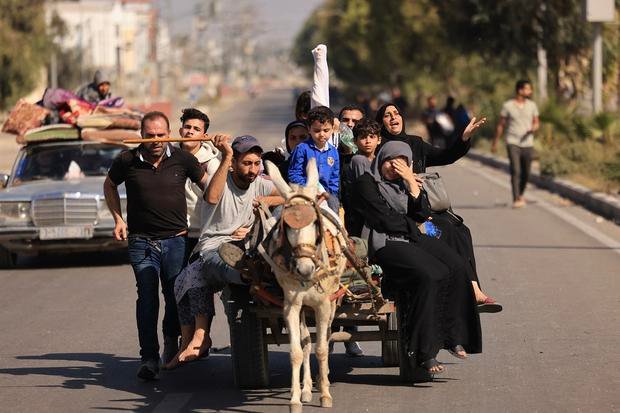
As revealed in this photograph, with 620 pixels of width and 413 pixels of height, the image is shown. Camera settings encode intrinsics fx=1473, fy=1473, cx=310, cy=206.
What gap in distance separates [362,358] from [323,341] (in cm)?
223

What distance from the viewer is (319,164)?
10.0 m

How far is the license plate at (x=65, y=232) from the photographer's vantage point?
16.9m

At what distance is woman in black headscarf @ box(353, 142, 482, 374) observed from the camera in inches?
372

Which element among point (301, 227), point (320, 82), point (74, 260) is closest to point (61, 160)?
point (74, 260)

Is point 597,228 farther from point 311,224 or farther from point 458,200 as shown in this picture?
point 311,224

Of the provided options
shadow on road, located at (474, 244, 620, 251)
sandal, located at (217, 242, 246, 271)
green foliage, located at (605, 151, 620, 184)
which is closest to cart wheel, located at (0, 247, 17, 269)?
shadow on road, located at (474, 244, 620, 251)

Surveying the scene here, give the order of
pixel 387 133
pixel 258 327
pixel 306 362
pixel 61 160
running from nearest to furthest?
1. pixel 306 362
2. pixel 258 327
3. pixel 387 133
4. pixel 61 160

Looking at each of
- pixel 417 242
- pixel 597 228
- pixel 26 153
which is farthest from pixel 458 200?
pixel 417 242

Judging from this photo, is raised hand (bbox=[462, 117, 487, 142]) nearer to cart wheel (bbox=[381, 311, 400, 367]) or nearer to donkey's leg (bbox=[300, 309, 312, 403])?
cart wheel (bbox=[381, 311, 400, 367])

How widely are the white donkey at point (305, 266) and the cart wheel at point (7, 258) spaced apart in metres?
9.52

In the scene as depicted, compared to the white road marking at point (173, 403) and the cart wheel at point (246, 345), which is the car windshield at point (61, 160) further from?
the cart wheel at point (246, 345)

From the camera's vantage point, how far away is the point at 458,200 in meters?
25.6

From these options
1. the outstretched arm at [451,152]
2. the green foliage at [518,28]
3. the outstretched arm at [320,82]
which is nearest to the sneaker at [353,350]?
the outstretched arm at [451,152]

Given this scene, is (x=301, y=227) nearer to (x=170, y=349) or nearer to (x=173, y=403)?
(x=173, y=403)
